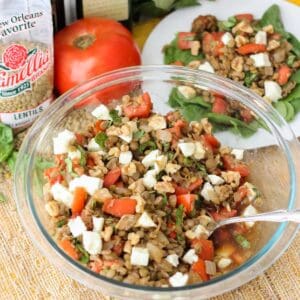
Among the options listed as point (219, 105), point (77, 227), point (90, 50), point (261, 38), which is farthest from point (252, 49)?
point (77, 227)

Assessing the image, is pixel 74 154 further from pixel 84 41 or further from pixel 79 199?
pixel 84 41

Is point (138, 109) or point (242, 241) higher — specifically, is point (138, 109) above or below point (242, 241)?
above

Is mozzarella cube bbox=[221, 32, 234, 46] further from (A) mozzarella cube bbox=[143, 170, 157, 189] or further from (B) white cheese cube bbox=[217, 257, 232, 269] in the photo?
(B) white cheese cube bbox=[217, 257, 232, 269]

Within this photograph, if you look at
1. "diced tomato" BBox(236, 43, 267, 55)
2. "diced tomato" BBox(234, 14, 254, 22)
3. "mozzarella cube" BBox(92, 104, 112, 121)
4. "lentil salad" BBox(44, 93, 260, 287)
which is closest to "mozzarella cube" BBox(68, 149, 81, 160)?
"lentil salad" BBox(44, 93, 260, 287)

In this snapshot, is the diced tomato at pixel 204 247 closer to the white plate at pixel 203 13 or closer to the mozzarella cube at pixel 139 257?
the mozzarella cube at pixel 139 257

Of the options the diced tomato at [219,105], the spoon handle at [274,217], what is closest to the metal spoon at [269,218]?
the spoon handle at [274,217]

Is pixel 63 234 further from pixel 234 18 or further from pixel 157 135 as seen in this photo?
pixel 234 18
